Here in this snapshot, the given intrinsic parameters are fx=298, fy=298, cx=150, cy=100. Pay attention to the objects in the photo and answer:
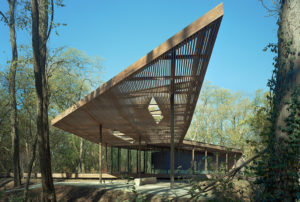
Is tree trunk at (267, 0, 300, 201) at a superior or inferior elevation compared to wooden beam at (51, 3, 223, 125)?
inferior

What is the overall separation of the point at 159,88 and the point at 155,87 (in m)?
0.19

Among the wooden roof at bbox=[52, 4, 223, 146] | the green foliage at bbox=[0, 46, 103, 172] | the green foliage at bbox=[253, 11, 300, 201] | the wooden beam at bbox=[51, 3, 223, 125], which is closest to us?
the green foliage at bbox=[253, 11, 300, 201]

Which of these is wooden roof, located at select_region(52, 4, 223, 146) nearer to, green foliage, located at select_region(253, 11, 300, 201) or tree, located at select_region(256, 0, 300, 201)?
tree, located at select_region(256, 0, 300, 201)

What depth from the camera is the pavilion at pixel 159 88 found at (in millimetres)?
7000

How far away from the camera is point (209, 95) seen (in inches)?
1532

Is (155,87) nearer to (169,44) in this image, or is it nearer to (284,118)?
(169,44)

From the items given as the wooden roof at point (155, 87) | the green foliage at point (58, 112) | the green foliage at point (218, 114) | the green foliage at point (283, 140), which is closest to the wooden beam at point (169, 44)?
the wooden roof at point (155, 87)

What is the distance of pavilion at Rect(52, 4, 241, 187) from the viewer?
23.0ft

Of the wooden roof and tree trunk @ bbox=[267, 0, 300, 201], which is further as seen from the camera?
the wooden roof

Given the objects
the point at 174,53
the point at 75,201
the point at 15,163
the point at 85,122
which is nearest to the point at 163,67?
the point at 174,53

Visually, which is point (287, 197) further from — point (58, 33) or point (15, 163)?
point (15, 163)

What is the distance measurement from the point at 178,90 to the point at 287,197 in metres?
7.34

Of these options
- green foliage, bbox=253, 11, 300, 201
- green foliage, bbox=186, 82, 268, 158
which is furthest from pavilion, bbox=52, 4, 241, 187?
green foliage, bbox=186, 82, 268, 158

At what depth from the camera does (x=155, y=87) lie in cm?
999
